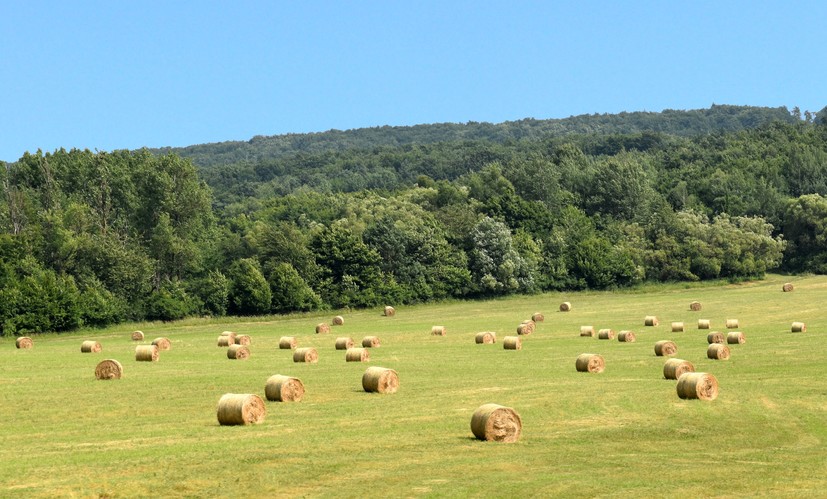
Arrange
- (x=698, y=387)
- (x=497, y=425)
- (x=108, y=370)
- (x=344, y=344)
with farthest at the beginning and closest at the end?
(x=344, y=344), (x=108, y=370), (x=698, y=387), (x=497, y=425)

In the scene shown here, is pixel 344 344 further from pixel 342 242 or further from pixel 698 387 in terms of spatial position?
pixel 342 242

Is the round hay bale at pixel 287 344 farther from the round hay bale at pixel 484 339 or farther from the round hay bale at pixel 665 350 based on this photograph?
the round hay bale at pixel 665 350

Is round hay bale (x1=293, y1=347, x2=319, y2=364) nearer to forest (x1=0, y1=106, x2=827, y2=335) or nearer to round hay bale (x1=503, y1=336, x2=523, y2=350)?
round hay bale (x1=503, y1=336, x2=523, y2=350)

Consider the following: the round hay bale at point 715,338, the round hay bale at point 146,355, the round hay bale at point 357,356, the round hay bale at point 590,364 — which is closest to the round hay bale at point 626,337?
the round hay bale at point 715,338

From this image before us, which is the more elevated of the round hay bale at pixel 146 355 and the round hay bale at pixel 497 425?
the round hay bale at pixel 146 355

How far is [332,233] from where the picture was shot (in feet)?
347

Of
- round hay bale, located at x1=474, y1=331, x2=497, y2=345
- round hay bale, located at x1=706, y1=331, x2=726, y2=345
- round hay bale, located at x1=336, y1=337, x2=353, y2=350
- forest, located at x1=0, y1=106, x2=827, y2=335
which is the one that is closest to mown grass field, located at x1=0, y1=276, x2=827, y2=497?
round hay bale, located at x1=706, y1=331, x2=726, y2=345

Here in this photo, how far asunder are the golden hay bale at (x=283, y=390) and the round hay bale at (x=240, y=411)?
Result: 4.30 metres

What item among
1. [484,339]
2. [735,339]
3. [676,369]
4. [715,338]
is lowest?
[735,339]

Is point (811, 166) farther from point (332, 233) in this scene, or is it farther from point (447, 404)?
point (447, 404)

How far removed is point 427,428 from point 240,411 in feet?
16.1

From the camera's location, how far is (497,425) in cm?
2538

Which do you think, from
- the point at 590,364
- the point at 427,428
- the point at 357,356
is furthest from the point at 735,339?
the point at 427,428

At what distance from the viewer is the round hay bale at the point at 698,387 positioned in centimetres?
3188
